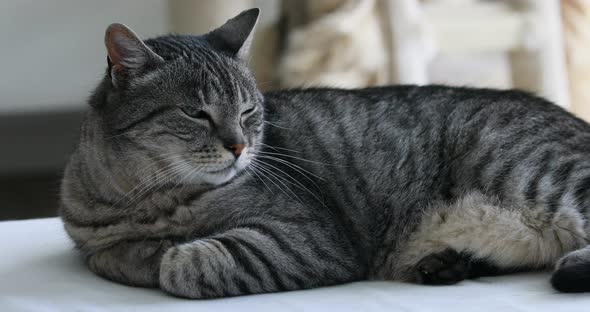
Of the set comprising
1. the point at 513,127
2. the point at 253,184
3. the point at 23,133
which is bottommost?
the point at 23,133

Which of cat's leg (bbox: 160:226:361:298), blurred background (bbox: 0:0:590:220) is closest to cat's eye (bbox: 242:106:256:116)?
cat's leg (bbox: 160:226:361:298)

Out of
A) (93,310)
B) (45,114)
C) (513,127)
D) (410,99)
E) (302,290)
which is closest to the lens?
(93,310)

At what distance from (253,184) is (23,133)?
238cm

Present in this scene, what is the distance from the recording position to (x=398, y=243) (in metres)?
1.79

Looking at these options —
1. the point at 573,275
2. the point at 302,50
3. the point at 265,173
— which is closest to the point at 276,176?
the point at 265,173

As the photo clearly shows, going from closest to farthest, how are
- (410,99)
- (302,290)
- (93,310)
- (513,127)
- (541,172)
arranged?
(93,310) → (302,290) → (541,172) → (513,127) → (410,99)

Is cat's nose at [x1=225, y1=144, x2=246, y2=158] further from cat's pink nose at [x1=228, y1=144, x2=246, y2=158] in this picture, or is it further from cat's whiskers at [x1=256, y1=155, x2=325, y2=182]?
cat's whiskers at [x1=256, y1=155, x2=325, y2=182]

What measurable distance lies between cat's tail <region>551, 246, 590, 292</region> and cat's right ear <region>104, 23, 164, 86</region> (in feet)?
2.76

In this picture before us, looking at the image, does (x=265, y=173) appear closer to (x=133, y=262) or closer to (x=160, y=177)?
(x=160, y=177)

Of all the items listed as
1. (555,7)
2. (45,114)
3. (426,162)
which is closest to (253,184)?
(426,162)

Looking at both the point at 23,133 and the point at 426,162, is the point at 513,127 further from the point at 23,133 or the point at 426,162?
the point at 23,133

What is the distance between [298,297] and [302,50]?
1882 mm

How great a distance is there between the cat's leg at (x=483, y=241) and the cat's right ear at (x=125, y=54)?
2.10 feet

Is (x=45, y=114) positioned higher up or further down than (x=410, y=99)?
further down
